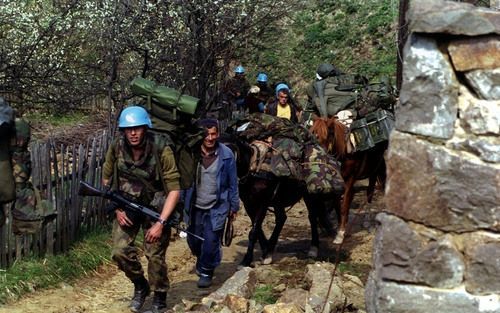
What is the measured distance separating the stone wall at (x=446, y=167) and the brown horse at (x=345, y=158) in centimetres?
596

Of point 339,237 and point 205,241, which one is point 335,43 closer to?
point 339,237

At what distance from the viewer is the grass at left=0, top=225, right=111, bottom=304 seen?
287 inches

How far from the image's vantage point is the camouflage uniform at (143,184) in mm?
6324

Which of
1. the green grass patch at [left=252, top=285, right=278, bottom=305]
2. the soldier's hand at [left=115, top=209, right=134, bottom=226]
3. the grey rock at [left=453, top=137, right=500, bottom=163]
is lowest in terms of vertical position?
the green grass patch at [left=252, top=285, right=278, bottom=305]

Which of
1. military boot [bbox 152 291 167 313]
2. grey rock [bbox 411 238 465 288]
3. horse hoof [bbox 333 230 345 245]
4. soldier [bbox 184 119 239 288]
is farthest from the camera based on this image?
horse hoof [bbox 333 230 345 245]

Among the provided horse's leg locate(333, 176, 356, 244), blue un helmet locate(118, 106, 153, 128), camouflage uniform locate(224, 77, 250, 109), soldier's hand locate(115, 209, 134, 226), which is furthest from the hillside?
blue un helmet locate(118, 106, 153, 128)

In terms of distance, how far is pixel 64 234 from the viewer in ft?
27.7

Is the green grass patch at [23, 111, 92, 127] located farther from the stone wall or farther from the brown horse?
the stone wall

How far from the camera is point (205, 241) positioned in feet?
25.1

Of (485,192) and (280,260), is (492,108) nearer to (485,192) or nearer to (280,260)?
(485,192)

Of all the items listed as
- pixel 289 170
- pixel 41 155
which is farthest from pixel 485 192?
pixel 41 155

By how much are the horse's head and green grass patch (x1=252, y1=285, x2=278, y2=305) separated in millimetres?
2710

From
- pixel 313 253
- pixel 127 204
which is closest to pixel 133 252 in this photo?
pixel 127 204

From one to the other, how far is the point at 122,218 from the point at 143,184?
1.10 ft
